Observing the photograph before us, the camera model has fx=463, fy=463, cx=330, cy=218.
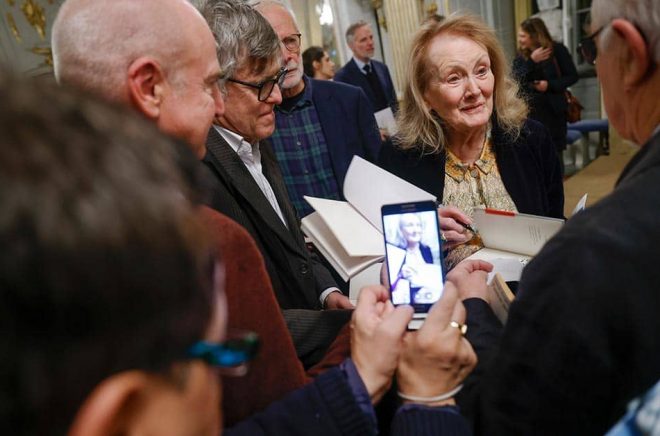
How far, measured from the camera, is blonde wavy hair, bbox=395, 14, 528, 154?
6.11 feet

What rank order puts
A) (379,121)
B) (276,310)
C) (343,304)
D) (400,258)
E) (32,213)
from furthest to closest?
1. (379,121)
2. (343,304)
3. (400,258)
4. (276,310)
5. (32,213)

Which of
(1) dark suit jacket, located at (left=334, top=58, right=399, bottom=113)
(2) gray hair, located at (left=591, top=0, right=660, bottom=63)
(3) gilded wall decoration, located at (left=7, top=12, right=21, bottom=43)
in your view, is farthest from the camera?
(1) dark suit jacket, located at (left=334, top=58, right=399, bottom=113)

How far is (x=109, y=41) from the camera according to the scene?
0.91 meters

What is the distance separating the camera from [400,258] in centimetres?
114

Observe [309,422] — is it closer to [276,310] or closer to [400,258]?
[276,310]

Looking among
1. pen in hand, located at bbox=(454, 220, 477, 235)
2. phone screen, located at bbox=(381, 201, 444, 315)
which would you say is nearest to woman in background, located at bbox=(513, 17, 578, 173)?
pen in hand, located at bbox=(454, 220, 477, 235)

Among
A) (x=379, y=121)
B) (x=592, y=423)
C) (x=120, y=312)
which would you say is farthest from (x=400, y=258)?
(x=379, y=121)

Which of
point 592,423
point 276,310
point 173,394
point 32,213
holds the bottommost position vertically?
point 592,423

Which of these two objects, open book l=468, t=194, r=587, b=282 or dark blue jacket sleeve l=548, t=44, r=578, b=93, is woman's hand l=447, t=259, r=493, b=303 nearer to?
open book l=468, t=194, r=587, b=282

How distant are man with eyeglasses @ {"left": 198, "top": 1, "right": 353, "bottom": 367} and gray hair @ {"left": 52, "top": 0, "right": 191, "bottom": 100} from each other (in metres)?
0.42

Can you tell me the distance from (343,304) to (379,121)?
2024 mm

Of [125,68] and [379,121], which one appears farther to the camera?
[379,121]

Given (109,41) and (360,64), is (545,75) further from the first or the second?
(109,41)

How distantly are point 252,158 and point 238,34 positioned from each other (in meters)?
0.40
